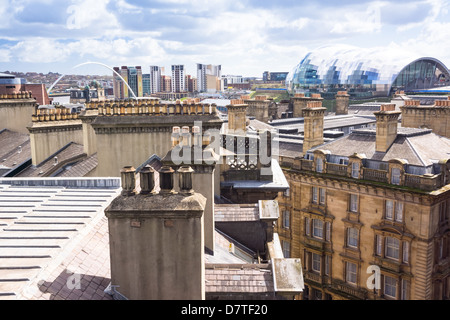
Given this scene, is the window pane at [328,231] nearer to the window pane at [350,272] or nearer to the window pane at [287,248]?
the window pane at [350,272]

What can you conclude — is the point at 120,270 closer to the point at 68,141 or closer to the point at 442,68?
the point at 68,141

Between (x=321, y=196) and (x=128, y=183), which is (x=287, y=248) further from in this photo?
(x=128, y=183)

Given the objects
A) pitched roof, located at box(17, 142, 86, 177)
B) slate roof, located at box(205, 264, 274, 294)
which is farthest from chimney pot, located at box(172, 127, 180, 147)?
pitched roof, located at box(17, 142, 86, 177)

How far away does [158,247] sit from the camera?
27.8 ft

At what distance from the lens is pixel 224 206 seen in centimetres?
1764

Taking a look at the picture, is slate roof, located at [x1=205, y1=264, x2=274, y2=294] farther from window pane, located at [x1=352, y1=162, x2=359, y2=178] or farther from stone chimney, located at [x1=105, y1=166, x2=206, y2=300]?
window pane, located at [x1=352, y1=162, x2=359, y2=178]

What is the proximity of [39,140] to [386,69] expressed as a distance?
98.6m

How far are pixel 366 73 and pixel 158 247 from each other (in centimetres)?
→ 11275

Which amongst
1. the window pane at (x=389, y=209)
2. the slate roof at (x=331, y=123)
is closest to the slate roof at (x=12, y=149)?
the window pane at (x=389, y=209)

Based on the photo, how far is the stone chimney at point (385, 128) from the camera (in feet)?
118

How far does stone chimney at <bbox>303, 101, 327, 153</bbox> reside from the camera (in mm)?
41531

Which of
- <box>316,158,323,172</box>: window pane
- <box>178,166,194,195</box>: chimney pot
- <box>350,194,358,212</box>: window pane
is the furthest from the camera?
<box>316,158,323,172</box>: window pane

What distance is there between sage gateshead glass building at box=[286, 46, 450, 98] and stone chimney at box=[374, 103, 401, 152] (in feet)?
252
